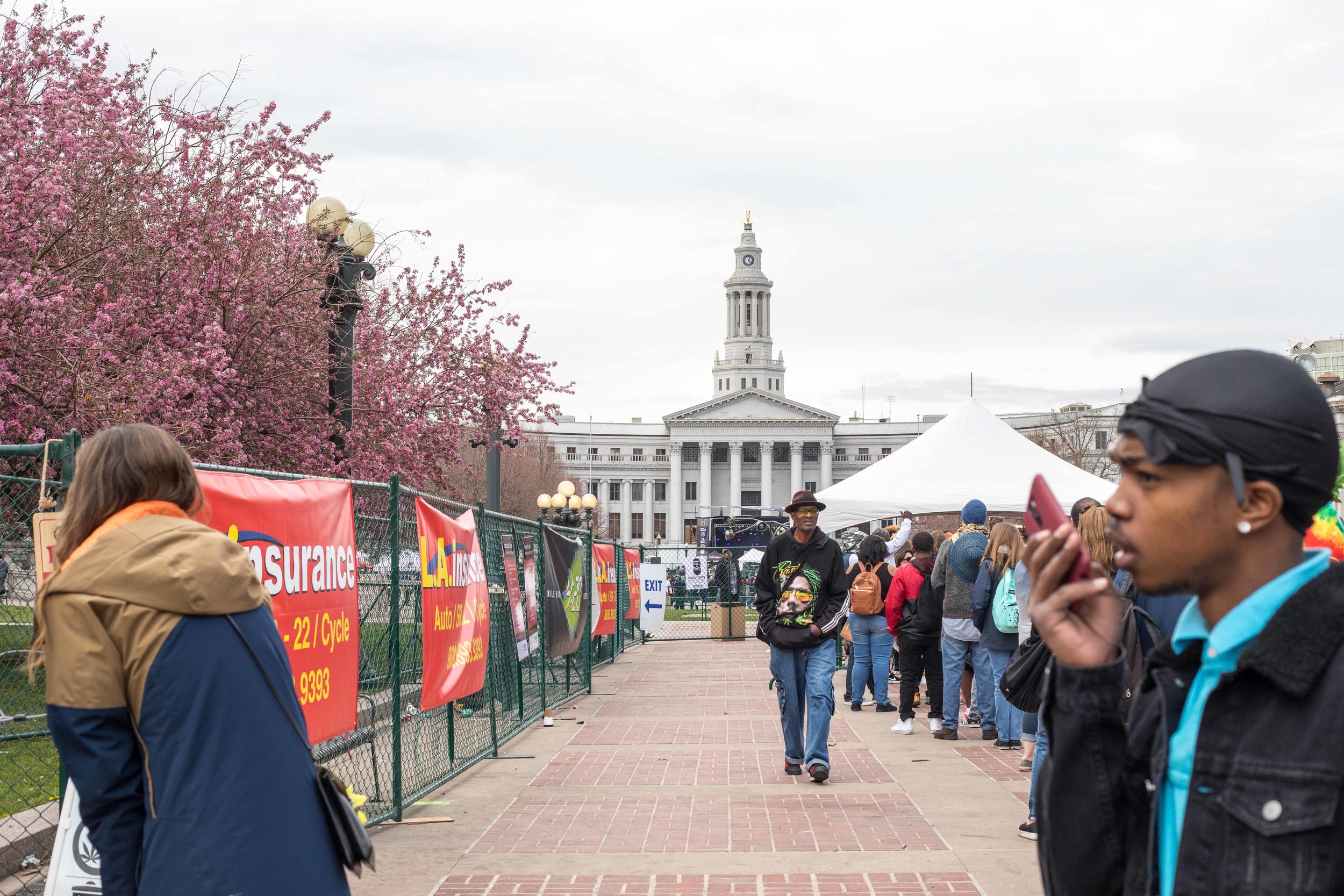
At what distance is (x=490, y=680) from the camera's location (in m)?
10.1

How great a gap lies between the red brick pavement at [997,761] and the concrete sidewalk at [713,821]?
0.10 ft

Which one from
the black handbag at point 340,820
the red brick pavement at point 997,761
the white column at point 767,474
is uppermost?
the white column at point 767,474

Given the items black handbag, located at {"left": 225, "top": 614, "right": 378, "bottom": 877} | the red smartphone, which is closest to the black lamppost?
black handbag, located at {"left": 225, "top": 614, "right": 378, "bottom": 877}

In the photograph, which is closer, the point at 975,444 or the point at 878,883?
the point at 878,883

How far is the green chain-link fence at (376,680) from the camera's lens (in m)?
5.66

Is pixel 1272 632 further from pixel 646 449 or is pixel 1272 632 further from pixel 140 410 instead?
pixel 646 449

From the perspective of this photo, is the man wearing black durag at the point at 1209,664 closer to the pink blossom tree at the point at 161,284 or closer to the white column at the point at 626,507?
the pink blossom tree at the point at 161,284

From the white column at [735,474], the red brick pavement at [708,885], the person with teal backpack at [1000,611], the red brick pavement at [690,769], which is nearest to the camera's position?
the red brick pavement at [708,885]

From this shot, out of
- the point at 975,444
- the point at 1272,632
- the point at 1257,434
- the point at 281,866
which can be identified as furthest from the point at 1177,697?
the point at 975,444

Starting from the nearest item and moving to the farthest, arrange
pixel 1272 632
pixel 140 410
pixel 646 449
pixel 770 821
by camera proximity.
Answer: pixel 1272 632 < pixel 770 821 < pixel 140 410 < pixel 646 449

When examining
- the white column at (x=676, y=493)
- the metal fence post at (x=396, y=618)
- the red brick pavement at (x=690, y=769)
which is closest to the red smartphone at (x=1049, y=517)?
the metal fence post at (x=396, y=618)

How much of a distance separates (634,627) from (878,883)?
21.1 m

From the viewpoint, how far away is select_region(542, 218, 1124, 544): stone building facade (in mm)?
126188

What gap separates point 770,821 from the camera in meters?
7.52
